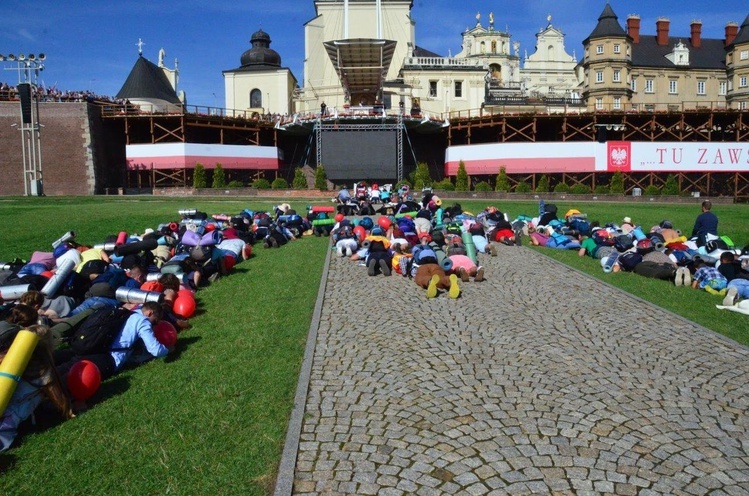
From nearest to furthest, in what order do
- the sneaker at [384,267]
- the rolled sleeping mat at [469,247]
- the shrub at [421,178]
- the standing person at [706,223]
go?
the sneaker at [384,267] < the rolled sleeping mat at [469,247] < the standing person at [706,223] < the shrub at [421,178]

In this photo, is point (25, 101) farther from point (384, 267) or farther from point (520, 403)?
point (520, 403)

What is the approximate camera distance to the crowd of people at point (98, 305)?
227 inches

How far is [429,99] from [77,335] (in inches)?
2257

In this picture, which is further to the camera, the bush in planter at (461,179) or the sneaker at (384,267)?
the bush in planter at (461,179)

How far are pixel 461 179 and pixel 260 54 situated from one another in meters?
31.3

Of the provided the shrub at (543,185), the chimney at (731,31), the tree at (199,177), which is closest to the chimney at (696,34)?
the chimney at (731,31)

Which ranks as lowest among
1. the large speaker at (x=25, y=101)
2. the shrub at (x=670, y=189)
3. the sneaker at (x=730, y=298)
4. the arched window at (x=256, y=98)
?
the sneaker at (x=730, y=298)

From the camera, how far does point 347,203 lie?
91.0 ft

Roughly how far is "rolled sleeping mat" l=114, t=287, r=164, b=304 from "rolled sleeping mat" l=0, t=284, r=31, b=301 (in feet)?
4.72

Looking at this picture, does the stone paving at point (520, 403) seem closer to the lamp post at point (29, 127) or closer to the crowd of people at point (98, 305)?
the crowd of people at point (98, 305)

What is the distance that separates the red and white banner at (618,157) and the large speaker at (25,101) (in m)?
36.8

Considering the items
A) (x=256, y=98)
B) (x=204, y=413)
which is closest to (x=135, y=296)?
(x=204, y=413)

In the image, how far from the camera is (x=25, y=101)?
46188 millimetres

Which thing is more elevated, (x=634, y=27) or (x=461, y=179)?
(x=634, y=27)
